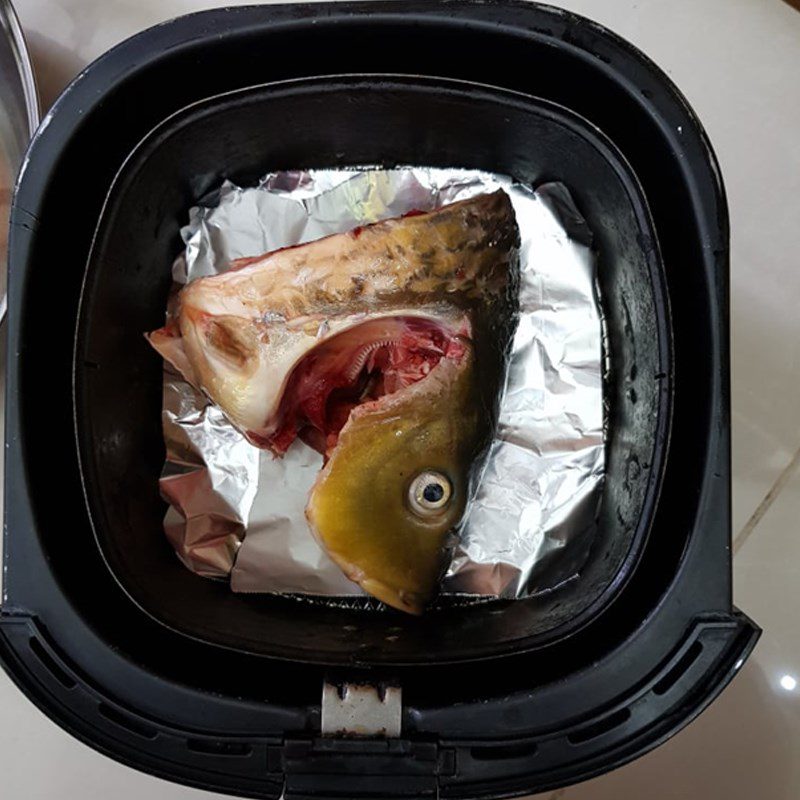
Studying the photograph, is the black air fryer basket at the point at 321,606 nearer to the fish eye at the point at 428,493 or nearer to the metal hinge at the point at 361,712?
the metal hinge at the point at 361,712

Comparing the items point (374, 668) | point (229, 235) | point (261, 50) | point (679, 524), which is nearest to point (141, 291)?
point (229, 235)

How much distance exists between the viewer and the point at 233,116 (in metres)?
0.82

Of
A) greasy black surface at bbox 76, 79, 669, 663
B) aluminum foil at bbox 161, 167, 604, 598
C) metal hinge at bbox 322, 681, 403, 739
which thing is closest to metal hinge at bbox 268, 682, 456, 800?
metal hinge at bbox 322, 681, 403, 739

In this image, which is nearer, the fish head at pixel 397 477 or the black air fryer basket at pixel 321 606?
the black air fryer basket at pixel 321 606

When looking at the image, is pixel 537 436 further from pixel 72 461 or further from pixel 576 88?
pixel 72 461

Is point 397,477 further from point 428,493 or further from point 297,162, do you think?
point 297,162

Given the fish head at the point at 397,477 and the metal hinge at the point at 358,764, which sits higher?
the fish head at the point at 397,477

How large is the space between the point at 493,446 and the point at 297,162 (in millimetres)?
376

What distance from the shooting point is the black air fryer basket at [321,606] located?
0.63m

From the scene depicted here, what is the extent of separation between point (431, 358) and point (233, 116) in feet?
1.01

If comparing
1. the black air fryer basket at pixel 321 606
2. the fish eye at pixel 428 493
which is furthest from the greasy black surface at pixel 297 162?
the fish eye at pixel 428 493

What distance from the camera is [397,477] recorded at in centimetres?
74

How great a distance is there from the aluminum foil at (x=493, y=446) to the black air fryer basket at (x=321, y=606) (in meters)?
0.02

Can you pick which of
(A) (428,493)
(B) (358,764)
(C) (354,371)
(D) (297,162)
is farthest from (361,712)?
(D) (297,162)
